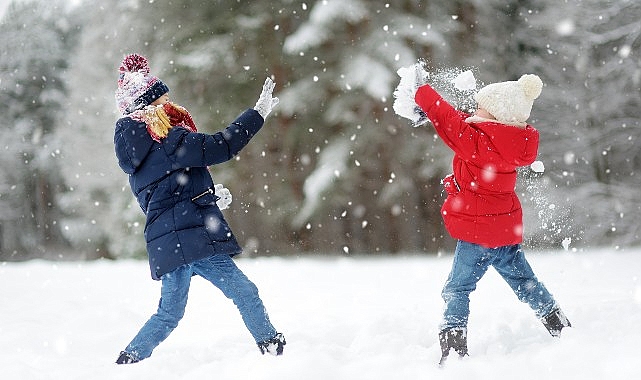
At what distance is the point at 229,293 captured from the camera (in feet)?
13.6

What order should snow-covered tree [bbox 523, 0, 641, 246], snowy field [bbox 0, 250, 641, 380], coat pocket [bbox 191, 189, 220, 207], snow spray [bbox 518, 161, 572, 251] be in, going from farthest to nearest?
snow spray [bbox 518, 161, 572, 251], snow-covered tree [bbox 523, 0, 641, 246], coat pocket [bbox 191, 189, 220, 207], snowy field [bbox 0, 250, 641, 380]

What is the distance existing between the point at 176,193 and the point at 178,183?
0.19ft

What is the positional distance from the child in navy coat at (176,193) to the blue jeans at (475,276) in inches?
39.5

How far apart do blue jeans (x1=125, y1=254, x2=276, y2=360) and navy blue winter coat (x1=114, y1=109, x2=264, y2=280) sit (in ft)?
0.32

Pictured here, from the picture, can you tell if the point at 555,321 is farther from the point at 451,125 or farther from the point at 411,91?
the point at 411,91

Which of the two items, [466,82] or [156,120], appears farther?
[466,82]

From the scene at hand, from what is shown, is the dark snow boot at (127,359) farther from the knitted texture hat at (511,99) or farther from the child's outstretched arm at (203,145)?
the knitted texture hat at (511,99)

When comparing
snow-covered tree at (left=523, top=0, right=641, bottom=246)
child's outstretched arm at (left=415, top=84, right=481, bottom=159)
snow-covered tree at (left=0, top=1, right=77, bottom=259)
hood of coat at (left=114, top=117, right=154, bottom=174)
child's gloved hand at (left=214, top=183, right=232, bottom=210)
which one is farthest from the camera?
snow-covered tree at (left=0, top=1, right=77, bottom=259)

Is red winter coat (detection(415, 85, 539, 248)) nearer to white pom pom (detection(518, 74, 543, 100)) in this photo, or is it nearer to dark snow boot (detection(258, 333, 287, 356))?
white pom pom (detection(518, 74, 543, 100))

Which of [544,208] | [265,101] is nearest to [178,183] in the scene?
[265,101]

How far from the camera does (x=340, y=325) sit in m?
5.60

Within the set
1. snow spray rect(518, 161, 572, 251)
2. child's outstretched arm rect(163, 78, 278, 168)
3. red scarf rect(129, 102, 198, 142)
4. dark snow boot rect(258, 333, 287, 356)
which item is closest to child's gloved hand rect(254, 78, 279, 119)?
child's outstretched arm rect(163, 78, 278, 168)

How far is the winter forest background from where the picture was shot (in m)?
10.5

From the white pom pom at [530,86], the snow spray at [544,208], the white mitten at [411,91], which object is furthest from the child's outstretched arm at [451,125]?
the snow spray at [544,208]
